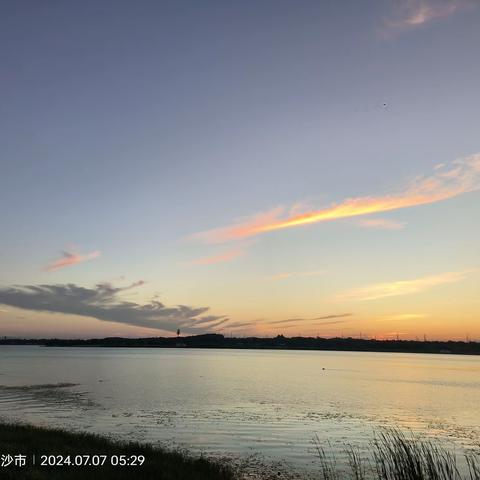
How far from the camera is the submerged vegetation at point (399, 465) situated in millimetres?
17422

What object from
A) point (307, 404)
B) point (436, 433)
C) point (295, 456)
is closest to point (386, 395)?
point (307, 404)

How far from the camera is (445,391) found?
264 ft

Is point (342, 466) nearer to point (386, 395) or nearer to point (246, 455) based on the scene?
point (246, 455)

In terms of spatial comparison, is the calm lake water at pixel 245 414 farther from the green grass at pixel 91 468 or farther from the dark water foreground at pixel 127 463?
the green grass at pixel 91 468

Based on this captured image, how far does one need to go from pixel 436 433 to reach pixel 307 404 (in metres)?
18.9

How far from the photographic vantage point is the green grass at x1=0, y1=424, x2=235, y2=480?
17.8 m

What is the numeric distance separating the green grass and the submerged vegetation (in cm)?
544

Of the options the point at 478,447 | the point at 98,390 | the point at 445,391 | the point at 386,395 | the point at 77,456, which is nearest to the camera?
the point at 77,456
